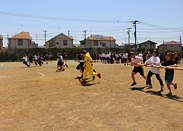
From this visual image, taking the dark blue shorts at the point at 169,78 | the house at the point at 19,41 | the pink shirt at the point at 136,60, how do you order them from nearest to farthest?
the dark blue shorts at the point at 169,78 < the pink shirt at the point at 136,60 < the house at the point at 19,41

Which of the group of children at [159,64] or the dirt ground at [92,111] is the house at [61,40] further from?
the dirt ground at [92,111]

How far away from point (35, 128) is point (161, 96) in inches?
202

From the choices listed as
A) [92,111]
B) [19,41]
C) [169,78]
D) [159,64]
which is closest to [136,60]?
[159,64]

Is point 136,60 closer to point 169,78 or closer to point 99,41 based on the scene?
point 169,78

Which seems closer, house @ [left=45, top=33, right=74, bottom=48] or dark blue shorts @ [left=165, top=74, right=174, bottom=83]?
dark blue shorts @ [left=165, top=74, right=174, bottom=83]

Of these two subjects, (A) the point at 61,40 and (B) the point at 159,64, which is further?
(A) the point at 61,40

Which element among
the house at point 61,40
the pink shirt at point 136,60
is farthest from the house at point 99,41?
the pink shirt at point 136,60

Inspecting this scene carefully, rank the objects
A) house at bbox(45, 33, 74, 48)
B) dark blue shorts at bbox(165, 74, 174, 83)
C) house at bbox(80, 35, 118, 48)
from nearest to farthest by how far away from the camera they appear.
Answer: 1. dark blue shorts at bbox(165, 74, 174, 83)
2. house at bbox(45, 33, 74, 48)
3. house at bbox(80, 35, 118, 48)

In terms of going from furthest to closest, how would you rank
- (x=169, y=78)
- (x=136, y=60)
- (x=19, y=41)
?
(x=19, y=41)
(x=136, y=60)
(x=169, y=78)

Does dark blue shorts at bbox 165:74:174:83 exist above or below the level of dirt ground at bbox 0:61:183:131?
above

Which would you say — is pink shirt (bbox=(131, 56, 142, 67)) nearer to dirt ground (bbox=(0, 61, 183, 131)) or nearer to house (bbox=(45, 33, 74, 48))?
dirt ground (bbox=(0, 61, 183, 131))

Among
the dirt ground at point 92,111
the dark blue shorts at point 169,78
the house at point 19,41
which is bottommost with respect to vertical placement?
the dirt ground at point 92,111

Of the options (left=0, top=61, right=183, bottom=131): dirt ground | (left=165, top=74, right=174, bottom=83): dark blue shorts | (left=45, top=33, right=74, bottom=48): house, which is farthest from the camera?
(left=45, top=33, right=74, bottom=48): house

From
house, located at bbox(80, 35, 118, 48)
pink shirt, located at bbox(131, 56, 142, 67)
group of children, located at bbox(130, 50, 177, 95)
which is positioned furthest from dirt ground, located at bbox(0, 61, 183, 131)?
house, located at bbox(80, 35, 118, 48)
